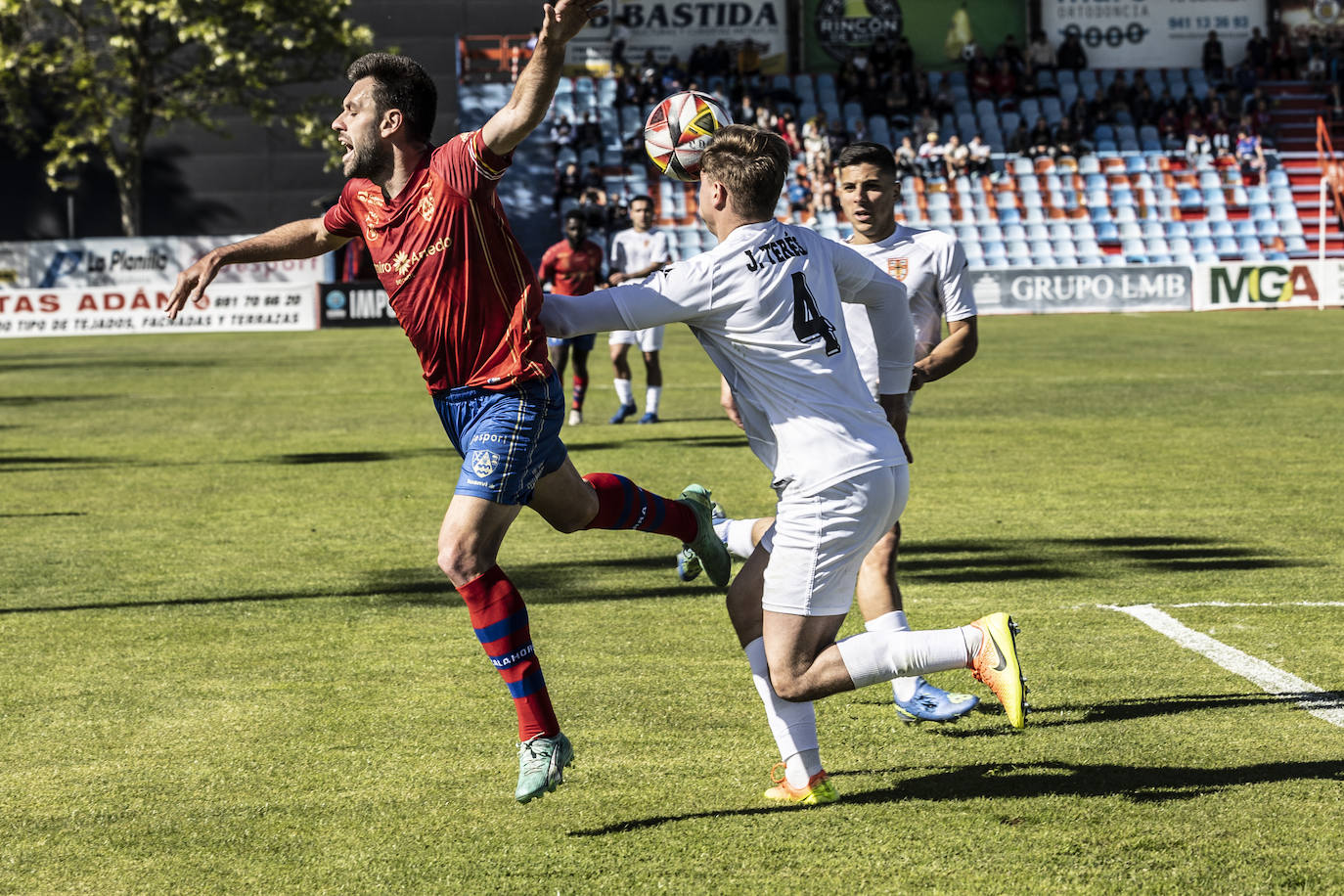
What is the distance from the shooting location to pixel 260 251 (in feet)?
17.4

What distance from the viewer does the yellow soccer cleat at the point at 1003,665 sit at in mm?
4402

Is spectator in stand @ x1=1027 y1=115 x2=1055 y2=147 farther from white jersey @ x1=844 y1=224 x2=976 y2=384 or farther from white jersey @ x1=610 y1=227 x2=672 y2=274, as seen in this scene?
white jersey @ x1=844 y1=224 x2=976 y2=384

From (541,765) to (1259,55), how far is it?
46.6 meters

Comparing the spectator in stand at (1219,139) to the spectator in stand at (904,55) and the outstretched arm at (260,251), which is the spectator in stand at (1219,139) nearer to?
the spectator in stand at (904,55)

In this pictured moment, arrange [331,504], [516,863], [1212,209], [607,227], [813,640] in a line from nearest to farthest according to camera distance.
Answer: [516,863] < [813,640] < [331,504] < [607,227] < [1212,209]

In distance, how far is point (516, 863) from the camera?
4164 millimetres

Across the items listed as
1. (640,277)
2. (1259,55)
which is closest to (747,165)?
(640,277)

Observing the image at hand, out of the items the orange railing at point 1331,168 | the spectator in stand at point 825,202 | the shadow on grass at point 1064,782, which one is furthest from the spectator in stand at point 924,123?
the shadow on grass at point 1064,782

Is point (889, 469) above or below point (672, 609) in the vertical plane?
above

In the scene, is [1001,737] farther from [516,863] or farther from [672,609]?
[672,609]

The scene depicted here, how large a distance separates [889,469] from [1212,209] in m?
39.4

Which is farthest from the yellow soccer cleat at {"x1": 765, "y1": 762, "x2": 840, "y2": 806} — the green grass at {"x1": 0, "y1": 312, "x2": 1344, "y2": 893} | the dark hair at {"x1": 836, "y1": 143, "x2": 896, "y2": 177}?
the dark hair at {"x1": 836, "y1": 143, "x2": 896, "y2": 177}

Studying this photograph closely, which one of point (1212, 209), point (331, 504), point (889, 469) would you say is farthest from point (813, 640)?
point (1212, 209)

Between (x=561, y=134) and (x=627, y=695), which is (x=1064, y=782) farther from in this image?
Result: (x=561, y=134)
